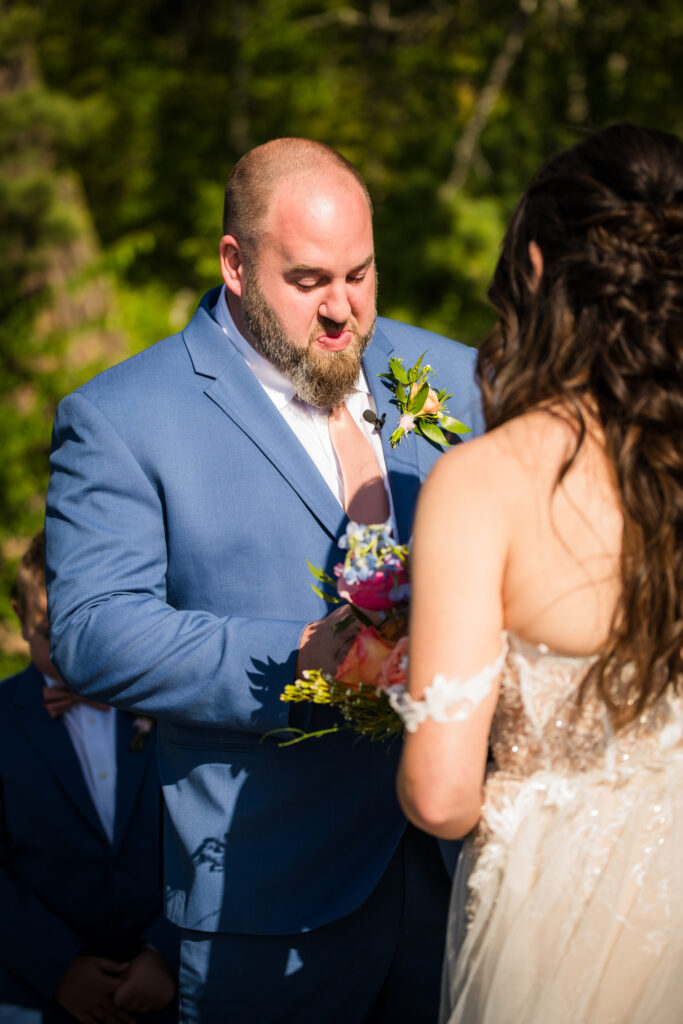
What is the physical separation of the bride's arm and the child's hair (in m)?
1.85

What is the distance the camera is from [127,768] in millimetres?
3037

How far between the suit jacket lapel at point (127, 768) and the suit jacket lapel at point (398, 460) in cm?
117

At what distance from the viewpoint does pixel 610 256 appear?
62.5 inches

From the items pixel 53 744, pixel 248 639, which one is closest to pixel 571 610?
pixel 248 639

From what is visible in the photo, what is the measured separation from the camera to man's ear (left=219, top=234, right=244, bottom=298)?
2682 mm

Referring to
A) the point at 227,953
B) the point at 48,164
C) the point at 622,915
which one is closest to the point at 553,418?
the point at 622,915

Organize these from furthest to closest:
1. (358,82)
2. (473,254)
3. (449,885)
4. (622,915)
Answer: (358,82) < (473,254) < (449,885) < (622,915)

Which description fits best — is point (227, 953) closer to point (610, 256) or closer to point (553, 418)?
point (553, 418)

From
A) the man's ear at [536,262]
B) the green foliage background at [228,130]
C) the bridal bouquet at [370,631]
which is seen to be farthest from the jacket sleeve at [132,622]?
the green foliage background at [228,130]

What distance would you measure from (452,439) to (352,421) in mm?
275

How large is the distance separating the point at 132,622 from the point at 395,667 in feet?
2.28

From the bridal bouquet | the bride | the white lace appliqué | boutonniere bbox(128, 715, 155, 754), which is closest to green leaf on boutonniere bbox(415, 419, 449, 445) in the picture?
the bridal bouquet

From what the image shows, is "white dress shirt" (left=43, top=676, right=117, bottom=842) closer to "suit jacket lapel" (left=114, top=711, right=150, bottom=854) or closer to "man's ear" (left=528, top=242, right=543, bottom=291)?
"suit jacket lapel" (left=114, top=711, right=150, bottom=854)

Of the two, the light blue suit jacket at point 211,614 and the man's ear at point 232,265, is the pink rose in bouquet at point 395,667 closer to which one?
the light blue suit jacket at point 211,614
